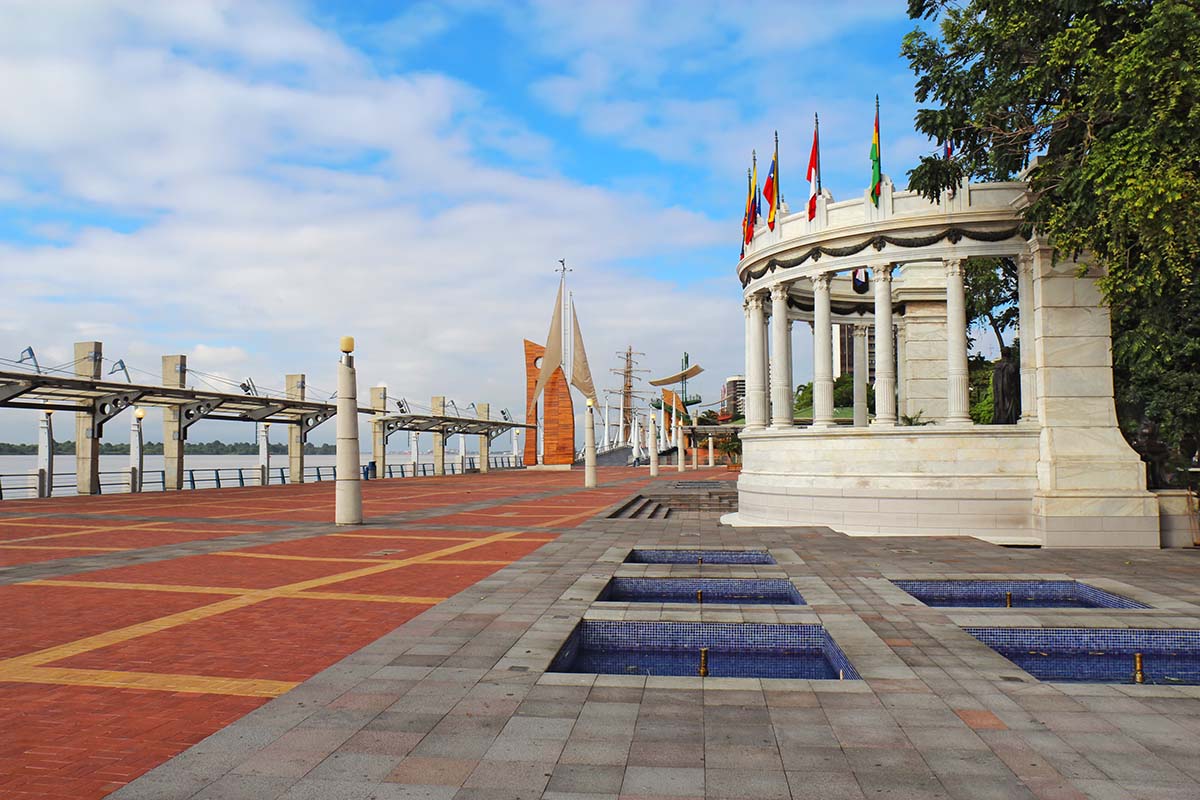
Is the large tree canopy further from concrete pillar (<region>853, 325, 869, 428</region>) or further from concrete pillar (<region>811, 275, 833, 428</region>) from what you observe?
concrete pillar (<region>853, 325, 869, 428</region>)

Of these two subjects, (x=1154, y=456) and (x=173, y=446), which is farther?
(x=173, y=446)

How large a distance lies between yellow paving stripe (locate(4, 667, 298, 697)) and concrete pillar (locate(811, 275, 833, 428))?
17.4 metres

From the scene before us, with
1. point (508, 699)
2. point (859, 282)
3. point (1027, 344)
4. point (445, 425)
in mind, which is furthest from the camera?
point (445, 425)

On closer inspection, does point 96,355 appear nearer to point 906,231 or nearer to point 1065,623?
point 906,231

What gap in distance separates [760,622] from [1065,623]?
3.38m

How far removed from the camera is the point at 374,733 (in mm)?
5562

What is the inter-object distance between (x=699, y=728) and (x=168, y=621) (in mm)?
6747

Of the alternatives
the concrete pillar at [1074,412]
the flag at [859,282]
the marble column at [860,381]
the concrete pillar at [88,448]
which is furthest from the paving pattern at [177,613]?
the flag at [859,282]

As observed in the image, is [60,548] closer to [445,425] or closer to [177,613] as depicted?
[177,613]

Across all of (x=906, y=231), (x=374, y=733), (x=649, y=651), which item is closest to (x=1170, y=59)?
(x=906, y=231)

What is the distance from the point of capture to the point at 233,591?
10.9m

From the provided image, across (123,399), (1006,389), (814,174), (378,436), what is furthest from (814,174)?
(378,436)

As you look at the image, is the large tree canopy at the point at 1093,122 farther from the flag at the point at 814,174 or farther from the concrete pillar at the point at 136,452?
the concrete pillar at the point at 136,452

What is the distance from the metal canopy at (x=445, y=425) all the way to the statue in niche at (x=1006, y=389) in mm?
40041
